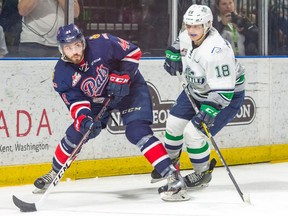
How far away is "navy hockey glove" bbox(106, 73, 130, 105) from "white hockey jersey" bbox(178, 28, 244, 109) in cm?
42

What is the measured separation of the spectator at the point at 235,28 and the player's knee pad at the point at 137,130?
6.03 ft

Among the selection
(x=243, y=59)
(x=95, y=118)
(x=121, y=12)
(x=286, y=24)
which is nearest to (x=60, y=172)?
(x=95, y=118)

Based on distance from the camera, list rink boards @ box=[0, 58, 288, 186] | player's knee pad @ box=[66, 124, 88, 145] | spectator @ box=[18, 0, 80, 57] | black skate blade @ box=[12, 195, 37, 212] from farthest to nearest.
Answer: spectator @ box=[18, 0, 80, 57], rink boards @ box=[0, 58, 288, 186], player's knee pad @ box=[66, 124, 88, 145], black skate blade @ box=[12, 195, 37, 212]

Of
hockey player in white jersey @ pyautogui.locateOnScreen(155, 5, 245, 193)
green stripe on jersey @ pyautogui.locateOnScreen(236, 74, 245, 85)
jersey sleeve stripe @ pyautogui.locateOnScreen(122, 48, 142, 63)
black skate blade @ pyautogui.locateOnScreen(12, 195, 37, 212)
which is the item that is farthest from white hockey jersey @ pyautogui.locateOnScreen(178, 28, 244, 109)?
black skate blade @ pyautogui.locateOnScreen(12, 195, 37, 212)

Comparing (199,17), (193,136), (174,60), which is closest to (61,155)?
A: (193,136)

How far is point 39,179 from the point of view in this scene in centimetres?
562

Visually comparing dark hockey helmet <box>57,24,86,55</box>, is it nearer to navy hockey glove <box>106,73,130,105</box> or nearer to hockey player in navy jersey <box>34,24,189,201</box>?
hockey player in navy jersey <box>34,24,189,201</box>

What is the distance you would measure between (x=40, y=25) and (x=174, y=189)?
1.49 m

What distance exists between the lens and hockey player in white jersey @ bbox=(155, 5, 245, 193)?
531 cm

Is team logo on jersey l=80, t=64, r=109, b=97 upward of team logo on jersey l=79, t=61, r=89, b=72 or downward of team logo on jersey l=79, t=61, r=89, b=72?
downward

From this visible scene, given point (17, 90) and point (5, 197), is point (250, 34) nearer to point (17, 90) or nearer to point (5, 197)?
point (17, 90)

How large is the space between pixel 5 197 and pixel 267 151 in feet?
7.46

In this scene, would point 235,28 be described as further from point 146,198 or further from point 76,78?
point 76,78

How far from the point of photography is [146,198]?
5.46 meters
